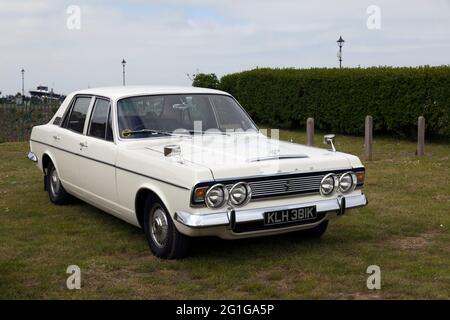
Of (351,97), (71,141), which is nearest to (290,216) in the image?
(71,141)

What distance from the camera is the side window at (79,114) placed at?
8.04 meters

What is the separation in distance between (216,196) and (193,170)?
0.31 metres

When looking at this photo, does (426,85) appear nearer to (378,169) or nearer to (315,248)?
(378,169)

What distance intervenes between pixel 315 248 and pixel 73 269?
242cm

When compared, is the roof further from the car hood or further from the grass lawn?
the grass lawn

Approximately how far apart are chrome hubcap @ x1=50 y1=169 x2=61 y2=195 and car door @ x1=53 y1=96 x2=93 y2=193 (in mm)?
343

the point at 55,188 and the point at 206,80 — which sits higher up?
the point at 206,80

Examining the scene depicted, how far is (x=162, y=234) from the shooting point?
6.23m

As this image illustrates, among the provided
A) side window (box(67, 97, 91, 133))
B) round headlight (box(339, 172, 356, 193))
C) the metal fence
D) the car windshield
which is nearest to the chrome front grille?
round headlight (box(339, 172, 356, 193))

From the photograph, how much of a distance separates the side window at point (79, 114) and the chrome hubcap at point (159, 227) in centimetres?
217

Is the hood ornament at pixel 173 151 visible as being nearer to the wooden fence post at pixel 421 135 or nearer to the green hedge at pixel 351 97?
the wooden fence post at pixel 421 135

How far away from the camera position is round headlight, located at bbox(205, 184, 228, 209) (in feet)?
18.4

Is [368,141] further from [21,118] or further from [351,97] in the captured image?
[21,118]

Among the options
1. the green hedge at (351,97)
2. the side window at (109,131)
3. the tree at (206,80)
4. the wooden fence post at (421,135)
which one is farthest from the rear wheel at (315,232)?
the tree at (206,80)
